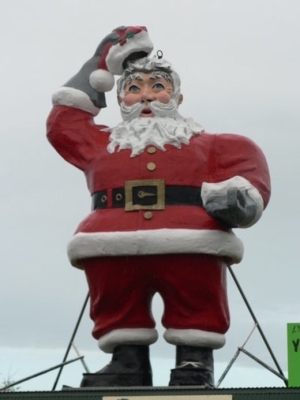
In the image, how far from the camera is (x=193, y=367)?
28.6ft

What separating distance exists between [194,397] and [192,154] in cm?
166

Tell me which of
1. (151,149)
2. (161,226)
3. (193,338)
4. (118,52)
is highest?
(118,52)

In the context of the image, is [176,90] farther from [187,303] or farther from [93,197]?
[187,303]

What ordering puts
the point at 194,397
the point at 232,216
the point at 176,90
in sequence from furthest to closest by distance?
the point at 176,90
the point at 232,216
the point at 194,397

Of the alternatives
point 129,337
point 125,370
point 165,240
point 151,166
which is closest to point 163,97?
point 151,166

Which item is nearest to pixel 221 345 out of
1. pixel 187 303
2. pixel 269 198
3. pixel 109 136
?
pixel 187 303

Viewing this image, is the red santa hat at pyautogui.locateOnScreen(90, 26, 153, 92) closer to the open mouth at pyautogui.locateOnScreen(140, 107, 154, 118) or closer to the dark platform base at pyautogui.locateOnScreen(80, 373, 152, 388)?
the open mouth at pyautogui.locateOnScreen(140, 107, 154, 118)

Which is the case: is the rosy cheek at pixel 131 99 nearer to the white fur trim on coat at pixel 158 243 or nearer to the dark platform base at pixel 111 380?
the white fur trim on coat at pixel 158 243

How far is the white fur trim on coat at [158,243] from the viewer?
8828mm

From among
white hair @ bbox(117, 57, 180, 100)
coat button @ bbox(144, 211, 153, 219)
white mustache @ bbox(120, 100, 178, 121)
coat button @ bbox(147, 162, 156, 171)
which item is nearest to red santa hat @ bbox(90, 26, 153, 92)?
white hair @ bbox(117, 57, 180, 100)

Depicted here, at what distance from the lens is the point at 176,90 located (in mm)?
9398

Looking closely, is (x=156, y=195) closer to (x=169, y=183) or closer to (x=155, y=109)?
(x=169, y=183)

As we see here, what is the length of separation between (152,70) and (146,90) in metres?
0.14

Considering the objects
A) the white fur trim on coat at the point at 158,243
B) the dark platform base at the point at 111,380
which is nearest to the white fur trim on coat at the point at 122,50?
the white fur trim on coat at the point at 158,243
